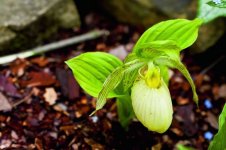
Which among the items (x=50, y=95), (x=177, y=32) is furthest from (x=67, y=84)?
(x=177, y=32)

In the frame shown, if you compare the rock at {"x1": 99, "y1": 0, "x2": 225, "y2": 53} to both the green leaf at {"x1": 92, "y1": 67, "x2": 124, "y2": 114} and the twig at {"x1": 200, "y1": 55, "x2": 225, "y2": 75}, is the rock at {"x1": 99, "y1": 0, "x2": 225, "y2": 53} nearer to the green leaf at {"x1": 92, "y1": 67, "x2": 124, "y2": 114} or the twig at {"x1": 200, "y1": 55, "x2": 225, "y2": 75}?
the twig at {"x1": 200, "y1": 55, "x2": 225, "y2": 75}

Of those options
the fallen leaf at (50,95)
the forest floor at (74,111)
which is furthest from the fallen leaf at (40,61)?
the fallen leaf at (50,95)

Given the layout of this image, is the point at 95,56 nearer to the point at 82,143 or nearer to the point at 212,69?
the point at 82,143

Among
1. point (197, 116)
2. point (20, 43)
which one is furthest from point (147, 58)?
point (20, 43)

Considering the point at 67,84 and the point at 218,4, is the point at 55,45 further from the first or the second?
the point at 218,4

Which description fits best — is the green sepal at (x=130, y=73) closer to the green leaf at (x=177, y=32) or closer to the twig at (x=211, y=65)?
the green leaf at (x=177, y=32)

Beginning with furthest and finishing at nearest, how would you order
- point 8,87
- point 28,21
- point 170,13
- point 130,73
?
point 170,13, point 28,21, point 8,87, point 130,73
